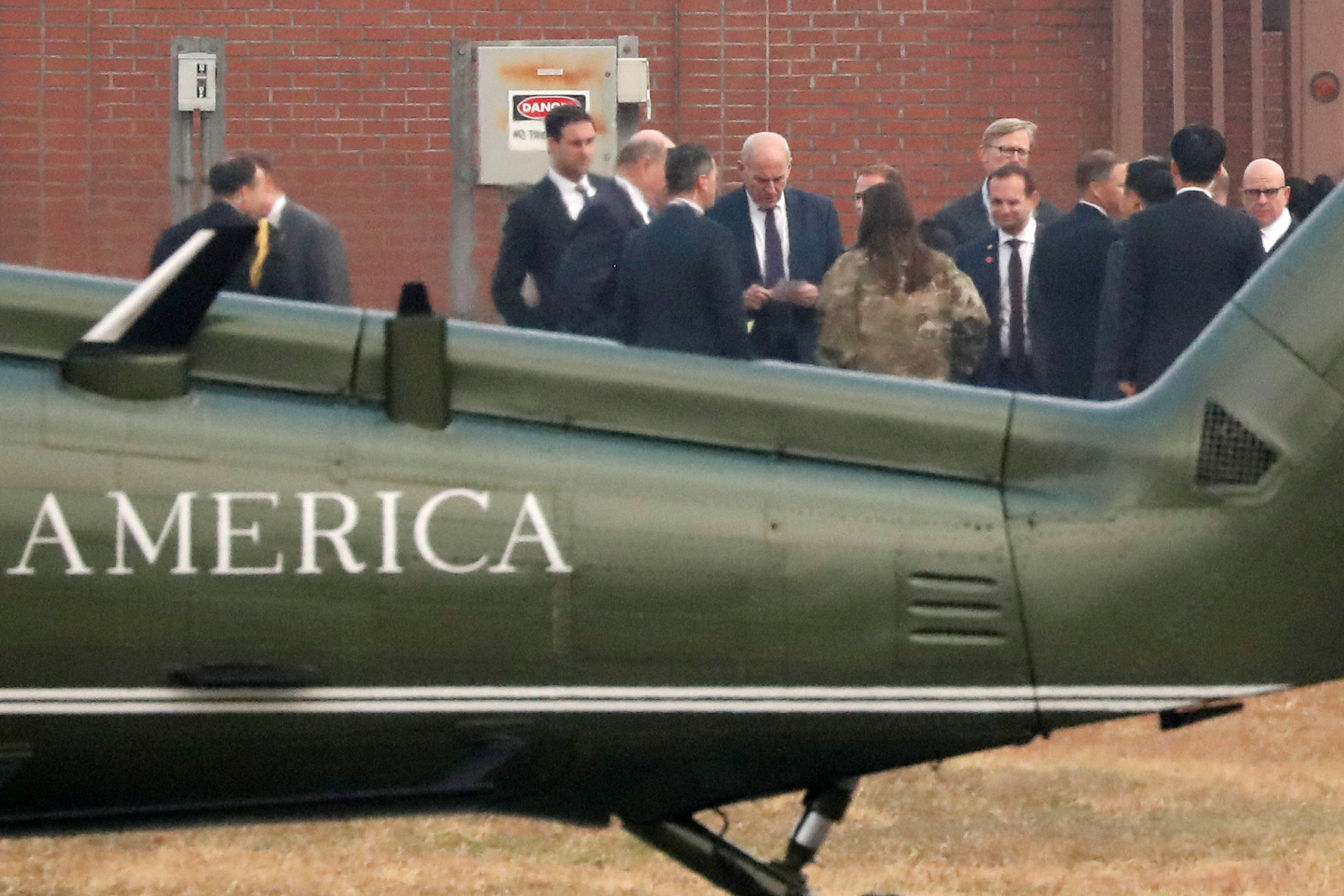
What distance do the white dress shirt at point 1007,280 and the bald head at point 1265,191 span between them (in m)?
1.78

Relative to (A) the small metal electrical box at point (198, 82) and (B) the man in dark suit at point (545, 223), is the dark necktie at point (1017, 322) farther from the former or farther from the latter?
(A) the small metal electrical box at point (198, 82)

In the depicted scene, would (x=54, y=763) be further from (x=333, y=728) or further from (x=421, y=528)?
(x=421, y=528)

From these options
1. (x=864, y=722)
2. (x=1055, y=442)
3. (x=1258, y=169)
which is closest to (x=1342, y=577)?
(x=1055, y=442)

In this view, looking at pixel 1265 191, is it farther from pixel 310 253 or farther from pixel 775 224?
pixel 310 253

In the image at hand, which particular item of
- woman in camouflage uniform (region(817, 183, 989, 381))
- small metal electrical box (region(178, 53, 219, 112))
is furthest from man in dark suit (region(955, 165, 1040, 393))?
small metal electrical box (region(178, 53, 219, 112))

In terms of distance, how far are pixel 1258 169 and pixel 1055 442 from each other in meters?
7.08

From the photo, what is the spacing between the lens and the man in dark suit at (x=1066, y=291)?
30.2 feet

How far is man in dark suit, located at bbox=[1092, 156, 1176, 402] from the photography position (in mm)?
9016

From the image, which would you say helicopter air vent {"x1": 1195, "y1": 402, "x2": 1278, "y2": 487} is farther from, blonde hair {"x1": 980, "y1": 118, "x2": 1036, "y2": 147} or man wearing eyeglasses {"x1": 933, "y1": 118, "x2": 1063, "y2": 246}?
blonde hair {"x1": 980, "y1": 118, "x2": 1036, "y2": 147}

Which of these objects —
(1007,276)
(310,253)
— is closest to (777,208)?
(1007,276)

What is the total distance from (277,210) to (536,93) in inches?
127

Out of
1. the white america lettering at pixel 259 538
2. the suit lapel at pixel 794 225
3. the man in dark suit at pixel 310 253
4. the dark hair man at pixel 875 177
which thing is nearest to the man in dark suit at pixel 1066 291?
the dark hair man at pixel 875 177

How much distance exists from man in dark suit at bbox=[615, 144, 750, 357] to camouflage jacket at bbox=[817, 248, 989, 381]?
525 mm

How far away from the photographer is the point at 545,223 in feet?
29.2
